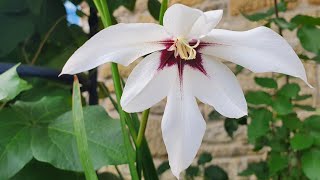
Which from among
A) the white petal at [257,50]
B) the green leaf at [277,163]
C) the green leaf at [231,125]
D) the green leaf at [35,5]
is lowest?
the green leaf at [231,125]

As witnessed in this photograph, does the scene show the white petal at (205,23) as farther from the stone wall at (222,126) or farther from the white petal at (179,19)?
the stone wall at (222,126)

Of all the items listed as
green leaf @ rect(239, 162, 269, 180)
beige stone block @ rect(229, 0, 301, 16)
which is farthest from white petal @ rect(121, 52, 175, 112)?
beige stone block @ rect(229, 0, 301, 16)

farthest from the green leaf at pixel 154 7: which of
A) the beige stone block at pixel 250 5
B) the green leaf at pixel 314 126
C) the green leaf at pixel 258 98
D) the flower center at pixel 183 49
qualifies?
the beige stone block at pixel 250 5

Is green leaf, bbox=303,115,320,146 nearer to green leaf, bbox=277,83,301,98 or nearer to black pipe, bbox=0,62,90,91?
green leaf, bbox=277,83,301,98

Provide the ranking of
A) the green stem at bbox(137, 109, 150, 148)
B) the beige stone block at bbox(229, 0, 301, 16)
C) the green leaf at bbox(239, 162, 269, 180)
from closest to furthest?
the green stem at bbox(137, 109, 150, 148), the green leaf at bbox(239, 162, 269, 180), the beige stone block at bbox(229, 0, 301, 16)

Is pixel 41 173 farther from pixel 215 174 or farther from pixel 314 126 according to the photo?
pixel 215 174

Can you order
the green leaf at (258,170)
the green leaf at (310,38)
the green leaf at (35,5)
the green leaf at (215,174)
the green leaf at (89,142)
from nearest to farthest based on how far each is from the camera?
the green leaf at (89,142) < the green leaf at (35,5) < the green leaf at (310,38) < the green leaf at (258,170) < the green leaf at (215,174)
